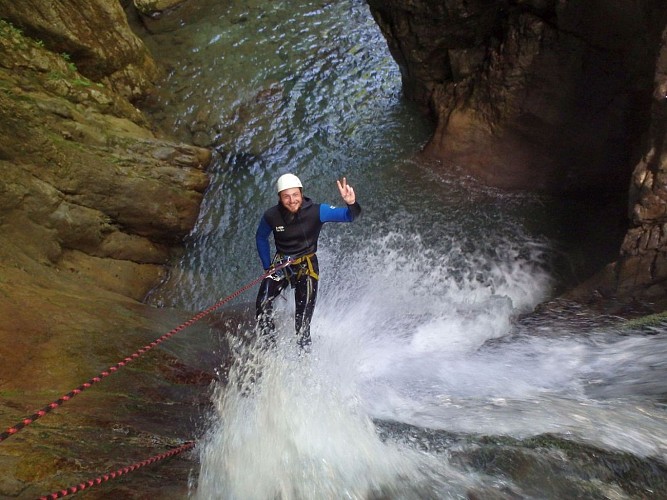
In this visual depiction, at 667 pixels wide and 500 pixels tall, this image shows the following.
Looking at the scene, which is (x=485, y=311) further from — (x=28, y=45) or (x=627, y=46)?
(x=28, y=45)

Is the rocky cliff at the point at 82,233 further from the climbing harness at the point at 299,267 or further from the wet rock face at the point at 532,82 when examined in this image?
the wet rock face at the point at 532,82

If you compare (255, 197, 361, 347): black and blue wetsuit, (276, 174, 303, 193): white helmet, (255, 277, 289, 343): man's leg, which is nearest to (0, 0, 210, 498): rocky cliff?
(255, 277, 289, 343): man's leg

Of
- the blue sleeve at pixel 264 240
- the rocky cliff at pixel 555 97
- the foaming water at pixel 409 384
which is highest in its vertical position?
the rocky cliff at pixel 555 97

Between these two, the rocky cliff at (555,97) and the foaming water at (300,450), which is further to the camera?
the rocky cliff at (555,97)

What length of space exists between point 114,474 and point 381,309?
12.9 ft

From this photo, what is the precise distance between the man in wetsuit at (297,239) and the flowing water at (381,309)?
390 millimetres

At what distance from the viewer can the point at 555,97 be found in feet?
22.0

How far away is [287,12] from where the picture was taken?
11.3m

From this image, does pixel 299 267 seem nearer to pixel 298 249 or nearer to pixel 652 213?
pixel 298 249

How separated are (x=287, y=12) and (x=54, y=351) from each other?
31.4ft

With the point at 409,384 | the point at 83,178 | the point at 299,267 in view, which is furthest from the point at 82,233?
the point at 409,384

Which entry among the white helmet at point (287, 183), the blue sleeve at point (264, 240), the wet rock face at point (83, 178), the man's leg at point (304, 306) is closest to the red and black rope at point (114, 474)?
the man's leg at point (304, 306)

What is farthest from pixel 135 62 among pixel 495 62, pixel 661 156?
pixel 661 156

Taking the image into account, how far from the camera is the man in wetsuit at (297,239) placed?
4.73 m
